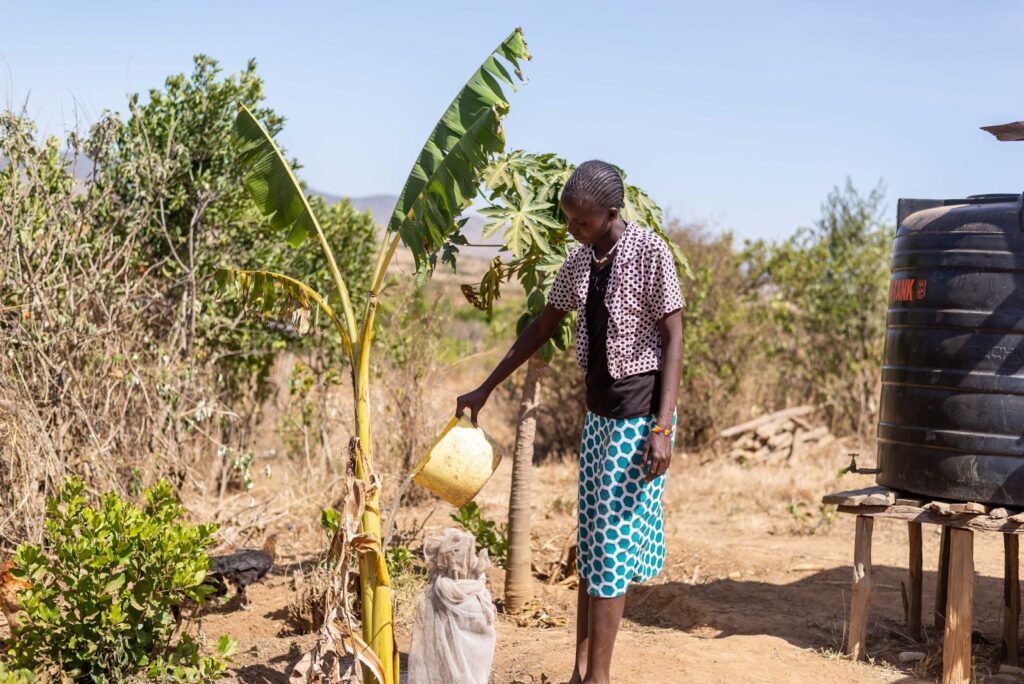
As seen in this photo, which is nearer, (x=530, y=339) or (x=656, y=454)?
(x=656, y=454)

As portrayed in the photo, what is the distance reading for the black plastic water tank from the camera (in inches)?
168

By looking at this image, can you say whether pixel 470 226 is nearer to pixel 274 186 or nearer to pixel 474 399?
pixel 274 186

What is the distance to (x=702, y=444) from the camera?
10.6 m

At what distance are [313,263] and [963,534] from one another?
17.0 feet

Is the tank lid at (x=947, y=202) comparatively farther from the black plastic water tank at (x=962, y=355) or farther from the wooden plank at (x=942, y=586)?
the wooden plank at (x=942, y=586)

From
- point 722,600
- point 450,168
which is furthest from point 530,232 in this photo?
point 722,600

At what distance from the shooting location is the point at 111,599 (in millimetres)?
4055

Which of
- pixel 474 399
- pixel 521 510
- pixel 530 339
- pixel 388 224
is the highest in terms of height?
pixel 388 224

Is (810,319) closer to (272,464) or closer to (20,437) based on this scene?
(272,464)

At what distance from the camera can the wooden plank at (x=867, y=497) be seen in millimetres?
4559

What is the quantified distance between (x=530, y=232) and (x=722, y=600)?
8.69 feet

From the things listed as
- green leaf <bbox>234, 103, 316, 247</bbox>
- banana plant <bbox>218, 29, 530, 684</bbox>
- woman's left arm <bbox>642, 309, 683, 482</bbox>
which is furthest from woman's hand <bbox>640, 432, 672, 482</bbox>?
green leaf <bbox>234, 103, 316, 247</bbox>

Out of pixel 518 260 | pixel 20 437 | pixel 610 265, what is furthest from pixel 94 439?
pixel 610 265

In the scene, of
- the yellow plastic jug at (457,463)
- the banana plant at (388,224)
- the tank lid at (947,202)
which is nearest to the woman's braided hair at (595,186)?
the banana plant at (388,224)
